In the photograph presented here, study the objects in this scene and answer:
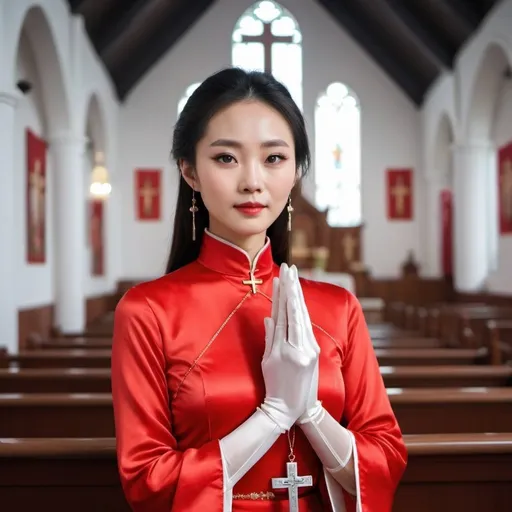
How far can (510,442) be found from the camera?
6.32 feet

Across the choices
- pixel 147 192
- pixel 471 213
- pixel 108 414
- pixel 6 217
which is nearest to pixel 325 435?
pixel 108 414

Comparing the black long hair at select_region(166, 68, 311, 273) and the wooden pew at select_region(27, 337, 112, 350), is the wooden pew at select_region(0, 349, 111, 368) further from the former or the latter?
the black long hair at select_region(166, 68, 311, 273)

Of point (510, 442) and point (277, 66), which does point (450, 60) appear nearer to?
point (277, 66)

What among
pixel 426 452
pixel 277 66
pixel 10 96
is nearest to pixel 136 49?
pixel 277 66

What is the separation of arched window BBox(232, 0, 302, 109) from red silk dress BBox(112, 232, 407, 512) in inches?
480

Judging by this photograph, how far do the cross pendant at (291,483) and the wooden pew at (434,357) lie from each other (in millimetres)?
3240

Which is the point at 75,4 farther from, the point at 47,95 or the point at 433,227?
the point at 433,227

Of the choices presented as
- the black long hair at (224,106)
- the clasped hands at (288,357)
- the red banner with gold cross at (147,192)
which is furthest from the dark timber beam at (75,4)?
the clasped hands at (288,357)

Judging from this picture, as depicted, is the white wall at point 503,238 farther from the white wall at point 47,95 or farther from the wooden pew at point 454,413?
the wooden pew at point 454,413

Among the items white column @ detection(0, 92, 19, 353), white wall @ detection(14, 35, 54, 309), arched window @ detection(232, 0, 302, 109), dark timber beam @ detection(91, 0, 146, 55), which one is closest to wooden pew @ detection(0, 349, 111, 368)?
white column @ detection(0, 92, 19, 353)

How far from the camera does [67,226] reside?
8.84 meters

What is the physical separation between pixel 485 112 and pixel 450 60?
1.23 meters

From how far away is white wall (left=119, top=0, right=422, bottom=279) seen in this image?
13273 millimetres

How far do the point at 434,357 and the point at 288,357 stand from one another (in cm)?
347
